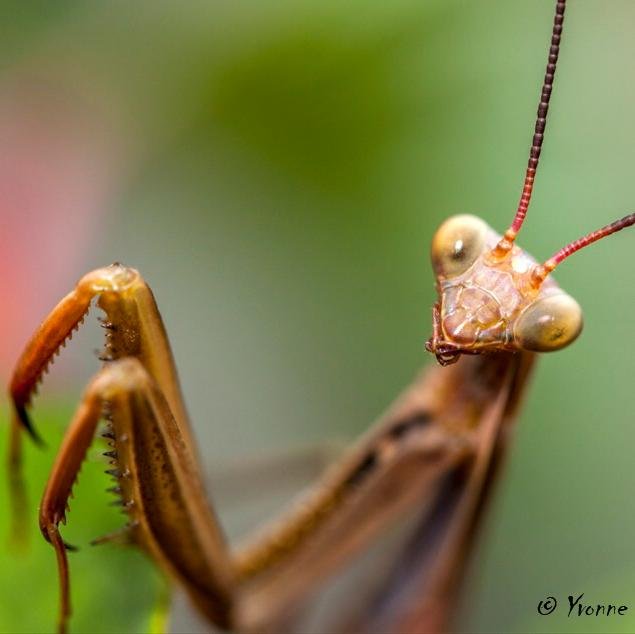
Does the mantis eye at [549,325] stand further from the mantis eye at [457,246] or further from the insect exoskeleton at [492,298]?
the mantis eye at [457,246]

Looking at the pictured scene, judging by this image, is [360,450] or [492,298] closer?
[492,298]

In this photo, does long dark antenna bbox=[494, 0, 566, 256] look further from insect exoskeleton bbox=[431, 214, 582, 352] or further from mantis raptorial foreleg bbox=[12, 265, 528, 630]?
mantis raptorial foreleg bbox=[12, 265, 528, 630]

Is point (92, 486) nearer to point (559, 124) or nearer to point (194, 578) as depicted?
point (194, 578)

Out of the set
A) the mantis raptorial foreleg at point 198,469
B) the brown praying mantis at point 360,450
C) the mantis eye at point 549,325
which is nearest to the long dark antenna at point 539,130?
the brown praying mantis at point 360,450

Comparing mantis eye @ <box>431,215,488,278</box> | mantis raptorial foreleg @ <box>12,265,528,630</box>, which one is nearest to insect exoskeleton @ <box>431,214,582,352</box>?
mantis eye @ <box>431,215,488,278</box>

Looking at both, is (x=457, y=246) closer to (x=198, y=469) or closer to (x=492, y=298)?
(x=492, y=298)

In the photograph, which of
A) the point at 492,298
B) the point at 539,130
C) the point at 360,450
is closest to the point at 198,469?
the point at 360,450

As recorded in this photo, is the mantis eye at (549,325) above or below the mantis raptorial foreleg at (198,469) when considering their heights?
above

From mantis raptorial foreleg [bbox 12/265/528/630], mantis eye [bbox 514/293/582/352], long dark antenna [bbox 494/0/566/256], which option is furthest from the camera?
long dark antenna [bbox 494/0/566/256]
